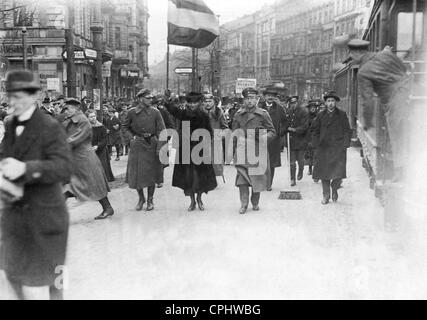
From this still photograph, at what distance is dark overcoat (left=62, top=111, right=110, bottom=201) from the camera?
328 inches

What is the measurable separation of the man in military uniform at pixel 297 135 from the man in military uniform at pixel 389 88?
Answer: 4644 mm

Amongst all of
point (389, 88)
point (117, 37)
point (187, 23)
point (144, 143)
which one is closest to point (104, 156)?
point (144, 143)

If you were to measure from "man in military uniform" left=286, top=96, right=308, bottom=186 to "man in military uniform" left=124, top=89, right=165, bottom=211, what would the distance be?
3560mm

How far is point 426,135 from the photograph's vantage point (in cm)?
755

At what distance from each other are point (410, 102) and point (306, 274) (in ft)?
9.06

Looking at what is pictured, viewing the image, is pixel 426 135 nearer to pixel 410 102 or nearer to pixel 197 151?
pixel 410 102

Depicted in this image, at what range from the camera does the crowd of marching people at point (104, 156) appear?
4059 millimetres

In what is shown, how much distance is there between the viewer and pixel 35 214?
4059mm

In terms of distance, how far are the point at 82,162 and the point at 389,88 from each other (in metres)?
3.90

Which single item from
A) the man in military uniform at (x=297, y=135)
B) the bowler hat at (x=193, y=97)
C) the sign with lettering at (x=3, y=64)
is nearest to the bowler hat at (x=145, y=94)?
the bowler hat at (x=193, y=97)

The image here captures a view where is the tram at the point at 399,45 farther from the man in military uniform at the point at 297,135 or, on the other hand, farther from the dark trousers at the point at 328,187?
the man in military uniform at the point at 297,135

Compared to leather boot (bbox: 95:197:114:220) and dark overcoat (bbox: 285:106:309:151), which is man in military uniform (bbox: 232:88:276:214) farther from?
dark overcoat (bbox: 285:106:309:151)

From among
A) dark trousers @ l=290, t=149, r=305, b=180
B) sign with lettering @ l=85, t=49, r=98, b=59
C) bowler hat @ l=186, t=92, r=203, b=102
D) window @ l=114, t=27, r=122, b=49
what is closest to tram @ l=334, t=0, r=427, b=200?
bowler hat @ l=186, t=92, r=203, b=102
